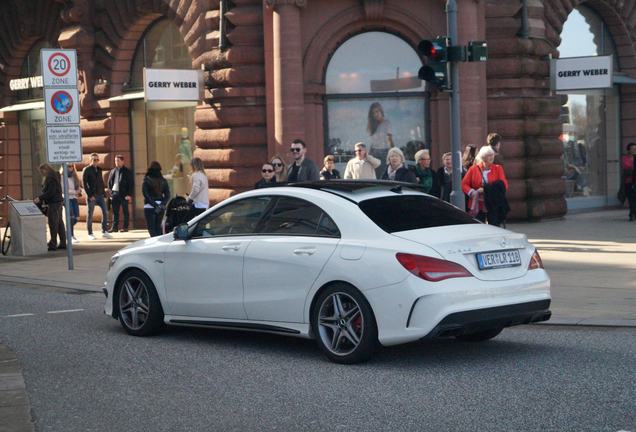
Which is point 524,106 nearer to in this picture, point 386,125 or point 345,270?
point 386,125

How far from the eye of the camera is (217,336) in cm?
1141

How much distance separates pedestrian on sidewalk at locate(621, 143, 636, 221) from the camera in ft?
82.3

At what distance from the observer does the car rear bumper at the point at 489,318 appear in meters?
8.98

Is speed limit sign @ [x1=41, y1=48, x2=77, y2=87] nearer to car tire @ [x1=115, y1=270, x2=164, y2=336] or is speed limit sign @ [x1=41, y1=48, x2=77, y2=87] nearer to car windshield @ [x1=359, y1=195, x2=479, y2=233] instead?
car tire @ [x1=115, y1=270, x2=164, y2=336]

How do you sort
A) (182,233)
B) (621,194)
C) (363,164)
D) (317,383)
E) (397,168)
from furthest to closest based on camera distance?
1. (621,194)
2. (363,164)
3. (397,168)
4. (182,233)
5. (317,383)

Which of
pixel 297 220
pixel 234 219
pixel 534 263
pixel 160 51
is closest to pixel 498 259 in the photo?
pixel 534 263

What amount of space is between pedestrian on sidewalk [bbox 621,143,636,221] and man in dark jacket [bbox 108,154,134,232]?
420 inches

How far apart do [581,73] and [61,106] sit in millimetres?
10699

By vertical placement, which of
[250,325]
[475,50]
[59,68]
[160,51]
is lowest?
[250,325]

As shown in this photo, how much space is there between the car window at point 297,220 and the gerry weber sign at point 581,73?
50.5 ft

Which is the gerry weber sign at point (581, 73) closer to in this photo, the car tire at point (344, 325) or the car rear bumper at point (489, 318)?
the car rear bumper at point (489, 318)

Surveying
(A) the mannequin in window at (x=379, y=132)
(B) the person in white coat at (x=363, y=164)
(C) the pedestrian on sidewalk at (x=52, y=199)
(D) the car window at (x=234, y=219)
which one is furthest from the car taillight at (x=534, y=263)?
(C) the pedestrian on sidewalk at (x=52, y=199)

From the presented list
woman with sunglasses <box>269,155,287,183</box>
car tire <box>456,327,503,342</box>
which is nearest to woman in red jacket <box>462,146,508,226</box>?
woman with sunglasses <box>269,155,287,183</box>

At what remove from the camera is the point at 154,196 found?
2181 cm
